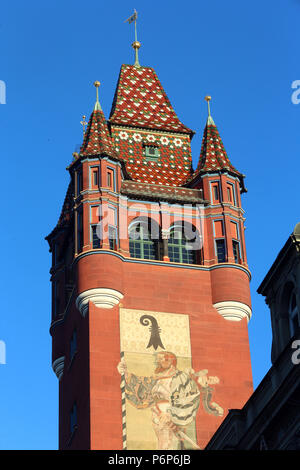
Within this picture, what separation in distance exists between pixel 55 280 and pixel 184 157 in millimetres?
9631

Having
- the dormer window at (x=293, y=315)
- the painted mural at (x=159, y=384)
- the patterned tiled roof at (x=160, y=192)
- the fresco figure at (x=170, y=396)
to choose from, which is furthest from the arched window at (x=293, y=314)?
the patterned tiled roof at (x=160, y=192)

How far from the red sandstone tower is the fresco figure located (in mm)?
51

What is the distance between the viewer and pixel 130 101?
2783 inches

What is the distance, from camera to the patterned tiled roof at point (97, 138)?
207 feet

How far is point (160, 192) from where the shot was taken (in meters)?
63.3

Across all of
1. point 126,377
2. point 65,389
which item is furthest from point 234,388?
point 65,389

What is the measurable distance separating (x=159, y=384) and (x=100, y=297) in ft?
16.2

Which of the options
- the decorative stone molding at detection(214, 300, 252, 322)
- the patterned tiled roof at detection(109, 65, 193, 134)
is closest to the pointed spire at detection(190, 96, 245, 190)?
the patterned tiled roof at detection(109, 65, 193, 134)

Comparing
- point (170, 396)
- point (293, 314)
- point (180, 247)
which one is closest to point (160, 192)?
point (180, 247)

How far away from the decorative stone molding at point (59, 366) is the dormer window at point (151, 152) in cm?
1188

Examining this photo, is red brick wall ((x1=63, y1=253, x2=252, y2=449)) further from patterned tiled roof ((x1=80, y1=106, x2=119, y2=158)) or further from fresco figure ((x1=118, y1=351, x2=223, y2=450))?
patterned tiled roof ((x1=80, y1=106, x2=119, y2=158))

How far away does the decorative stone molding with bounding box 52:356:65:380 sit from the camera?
63.1 m

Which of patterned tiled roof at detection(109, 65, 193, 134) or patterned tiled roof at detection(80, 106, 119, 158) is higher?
patterned tiled roof at detection(109, 65, 193, 134)
